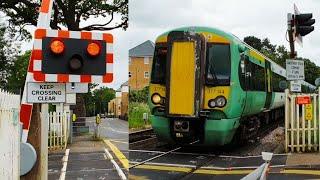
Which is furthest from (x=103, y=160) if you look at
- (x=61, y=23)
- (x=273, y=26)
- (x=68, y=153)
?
(x=273, y=26)

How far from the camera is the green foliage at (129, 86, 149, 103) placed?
91.1 inches

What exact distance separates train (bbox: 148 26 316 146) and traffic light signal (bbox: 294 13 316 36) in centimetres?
24

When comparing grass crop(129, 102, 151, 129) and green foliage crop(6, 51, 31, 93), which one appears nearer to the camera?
grass crop(129, 102, 151, 129)

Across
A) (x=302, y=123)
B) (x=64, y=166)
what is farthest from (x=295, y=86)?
(x=64, y=166)

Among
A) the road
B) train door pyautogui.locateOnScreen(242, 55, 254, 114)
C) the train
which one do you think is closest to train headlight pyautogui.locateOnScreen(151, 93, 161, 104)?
the train

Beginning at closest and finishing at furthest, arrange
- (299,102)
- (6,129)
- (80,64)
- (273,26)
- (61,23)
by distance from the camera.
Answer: (273,26), (299,102), (80,64), (6,129), (61,23)

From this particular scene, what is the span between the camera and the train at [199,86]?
2285 mm

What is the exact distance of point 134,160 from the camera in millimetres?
2510

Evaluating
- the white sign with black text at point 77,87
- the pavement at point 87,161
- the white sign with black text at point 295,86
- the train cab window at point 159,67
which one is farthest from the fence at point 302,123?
the pavement at point 87,161

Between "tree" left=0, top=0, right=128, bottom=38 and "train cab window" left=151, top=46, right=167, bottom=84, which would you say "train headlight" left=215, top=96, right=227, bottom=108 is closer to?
"train cab window" left=151, top=46, right=167, bottom=84

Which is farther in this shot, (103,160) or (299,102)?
(103,160)

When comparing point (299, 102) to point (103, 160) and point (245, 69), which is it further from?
point (103, 160)

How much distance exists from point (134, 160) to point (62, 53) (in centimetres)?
72

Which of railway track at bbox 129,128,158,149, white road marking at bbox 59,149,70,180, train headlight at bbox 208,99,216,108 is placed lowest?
white road marking at bbox 59,149,70,180
